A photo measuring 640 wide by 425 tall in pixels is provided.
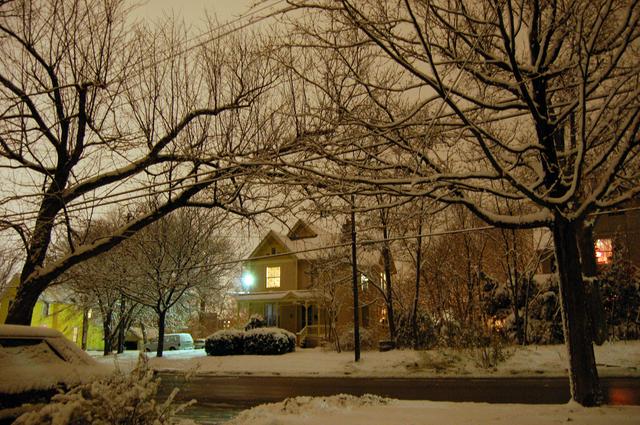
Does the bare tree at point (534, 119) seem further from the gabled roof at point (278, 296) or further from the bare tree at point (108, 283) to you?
the gabled roof at point (278, 296)

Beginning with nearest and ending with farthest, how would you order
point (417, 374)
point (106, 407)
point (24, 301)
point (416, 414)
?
1. point (106, 407)
2. point (416, 414)
3. point (24, 301)
4. point (417, 374)

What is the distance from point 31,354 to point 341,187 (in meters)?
4.13

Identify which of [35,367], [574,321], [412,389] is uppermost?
[574,321]

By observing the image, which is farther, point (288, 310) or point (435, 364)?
point (288, 310)

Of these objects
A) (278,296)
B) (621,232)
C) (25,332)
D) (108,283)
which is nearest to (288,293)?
(278,296)

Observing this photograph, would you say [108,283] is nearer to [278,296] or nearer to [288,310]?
[278,296]

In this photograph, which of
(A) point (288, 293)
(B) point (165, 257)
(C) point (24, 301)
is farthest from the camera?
(A) point (288, 293)

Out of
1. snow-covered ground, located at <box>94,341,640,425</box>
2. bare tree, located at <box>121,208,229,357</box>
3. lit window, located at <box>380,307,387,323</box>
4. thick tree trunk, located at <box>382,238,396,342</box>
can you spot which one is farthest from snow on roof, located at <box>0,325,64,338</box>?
lit window, located at <box>380,307,387,323</box>

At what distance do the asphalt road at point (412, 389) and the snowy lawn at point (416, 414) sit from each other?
355 centimetres

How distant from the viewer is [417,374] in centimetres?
1664

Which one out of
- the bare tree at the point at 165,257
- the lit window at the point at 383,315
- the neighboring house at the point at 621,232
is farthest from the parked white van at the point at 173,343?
the neighboring house at the point at 621,232

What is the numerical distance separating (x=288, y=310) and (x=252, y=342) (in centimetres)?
1158

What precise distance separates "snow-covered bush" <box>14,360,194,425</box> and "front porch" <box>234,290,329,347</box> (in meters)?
29.9

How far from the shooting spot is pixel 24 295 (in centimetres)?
1106
